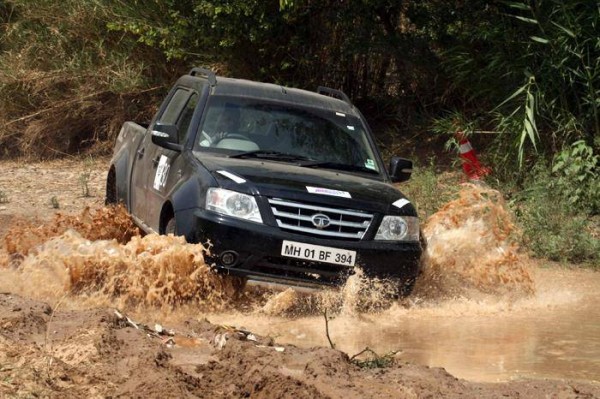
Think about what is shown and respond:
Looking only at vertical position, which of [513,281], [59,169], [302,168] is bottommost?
[59,169]

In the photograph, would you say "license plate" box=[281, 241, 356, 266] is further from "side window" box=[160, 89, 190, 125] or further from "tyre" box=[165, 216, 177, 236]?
"side window" box=[160, 89, 190, 125]

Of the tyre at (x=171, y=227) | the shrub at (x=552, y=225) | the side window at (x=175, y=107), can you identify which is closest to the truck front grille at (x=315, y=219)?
the tyre at (x=171, y=227)

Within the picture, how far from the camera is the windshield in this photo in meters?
9.59

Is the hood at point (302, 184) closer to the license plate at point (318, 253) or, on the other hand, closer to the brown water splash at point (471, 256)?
the license plate at point (318, 253)

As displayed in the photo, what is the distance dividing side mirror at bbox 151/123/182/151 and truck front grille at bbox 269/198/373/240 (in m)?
1.26

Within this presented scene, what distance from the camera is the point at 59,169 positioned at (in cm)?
1841

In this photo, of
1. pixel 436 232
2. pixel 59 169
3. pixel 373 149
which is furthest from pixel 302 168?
pixel 59 169

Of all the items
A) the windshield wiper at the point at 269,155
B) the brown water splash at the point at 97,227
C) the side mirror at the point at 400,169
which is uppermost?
the windshield wiper at the point at 269,155

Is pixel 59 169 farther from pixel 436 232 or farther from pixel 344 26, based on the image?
pixel 436 232

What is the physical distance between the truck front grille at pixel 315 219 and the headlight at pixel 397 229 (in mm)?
203

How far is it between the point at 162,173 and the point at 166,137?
29cm

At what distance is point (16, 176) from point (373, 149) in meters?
8.61

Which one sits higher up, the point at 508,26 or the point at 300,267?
the point at 508,26

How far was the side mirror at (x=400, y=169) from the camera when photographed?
393 inches
